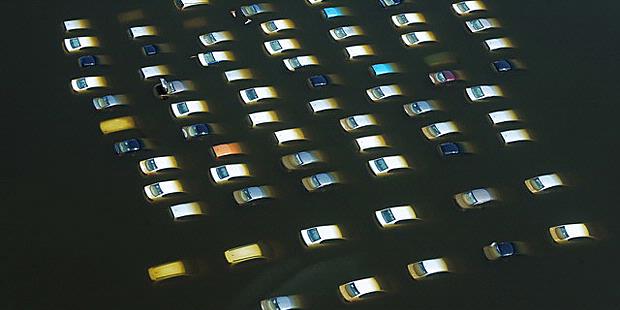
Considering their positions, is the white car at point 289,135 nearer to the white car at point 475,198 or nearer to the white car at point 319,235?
the white car at point 319,235

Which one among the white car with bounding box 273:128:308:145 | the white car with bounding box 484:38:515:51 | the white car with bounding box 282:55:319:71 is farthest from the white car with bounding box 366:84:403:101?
the white car with bounding box 484:38:515:51

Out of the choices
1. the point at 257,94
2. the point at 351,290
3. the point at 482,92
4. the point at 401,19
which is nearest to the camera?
the point at 351,290

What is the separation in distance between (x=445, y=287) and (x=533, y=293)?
0.41 meters

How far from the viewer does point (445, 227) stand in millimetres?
4520

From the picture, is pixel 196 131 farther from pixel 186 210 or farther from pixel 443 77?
pixel 443 77

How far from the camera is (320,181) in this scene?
4637 millimetres

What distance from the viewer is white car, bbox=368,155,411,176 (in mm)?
4719

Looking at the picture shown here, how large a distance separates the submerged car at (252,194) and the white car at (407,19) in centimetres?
150

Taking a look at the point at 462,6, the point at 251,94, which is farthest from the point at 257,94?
the point at 462,6

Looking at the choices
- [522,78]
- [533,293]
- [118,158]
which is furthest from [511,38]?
[118,158]

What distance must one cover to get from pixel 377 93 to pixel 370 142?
1.20ft

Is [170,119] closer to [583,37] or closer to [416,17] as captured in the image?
[416,17]

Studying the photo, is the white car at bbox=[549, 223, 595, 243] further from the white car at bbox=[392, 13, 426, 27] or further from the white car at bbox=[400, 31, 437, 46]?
the white car at bbox=[392, 13, 426, 27]

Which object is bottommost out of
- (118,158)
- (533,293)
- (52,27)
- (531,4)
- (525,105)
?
(533,293)
